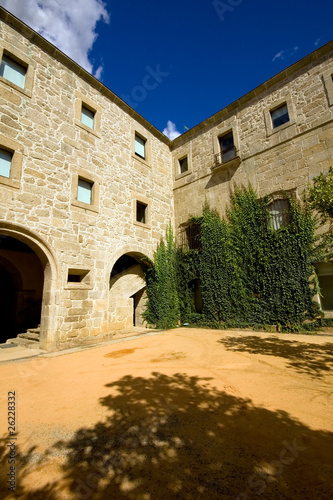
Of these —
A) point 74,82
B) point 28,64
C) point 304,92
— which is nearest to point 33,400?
point 28,64

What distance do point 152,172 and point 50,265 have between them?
696 centimetres

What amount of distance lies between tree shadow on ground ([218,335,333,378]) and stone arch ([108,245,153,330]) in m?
3.87

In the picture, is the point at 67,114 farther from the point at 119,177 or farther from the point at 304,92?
the point at 304,92

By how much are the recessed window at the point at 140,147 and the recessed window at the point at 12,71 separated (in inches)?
190

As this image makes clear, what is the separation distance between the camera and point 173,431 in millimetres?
2398

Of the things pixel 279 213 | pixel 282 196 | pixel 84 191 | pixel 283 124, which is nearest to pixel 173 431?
pixel 84 191

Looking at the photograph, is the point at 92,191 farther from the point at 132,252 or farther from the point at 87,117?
the point at 87,117

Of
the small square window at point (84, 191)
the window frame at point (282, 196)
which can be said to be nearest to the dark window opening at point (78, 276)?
the small square window at point (84, 191)

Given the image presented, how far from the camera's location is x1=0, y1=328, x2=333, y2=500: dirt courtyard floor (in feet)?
5.67

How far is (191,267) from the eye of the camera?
10922mm

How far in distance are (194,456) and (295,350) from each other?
14.3 ft

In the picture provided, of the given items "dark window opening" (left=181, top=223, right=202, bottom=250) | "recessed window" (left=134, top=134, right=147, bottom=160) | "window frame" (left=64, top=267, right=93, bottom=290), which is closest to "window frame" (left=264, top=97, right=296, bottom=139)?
"dark window opening" (left=181, top=223, right=202, bottom=250)

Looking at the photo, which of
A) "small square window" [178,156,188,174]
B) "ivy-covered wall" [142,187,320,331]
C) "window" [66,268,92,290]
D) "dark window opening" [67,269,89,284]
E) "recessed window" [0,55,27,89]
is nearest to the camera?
"recessed window" [0,55,27,89]

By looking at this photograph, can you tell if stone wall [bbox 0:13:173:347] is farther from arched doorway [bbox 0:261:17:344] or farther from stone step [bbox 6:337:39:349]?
arched doorway [bbox 0:261:17:344]
